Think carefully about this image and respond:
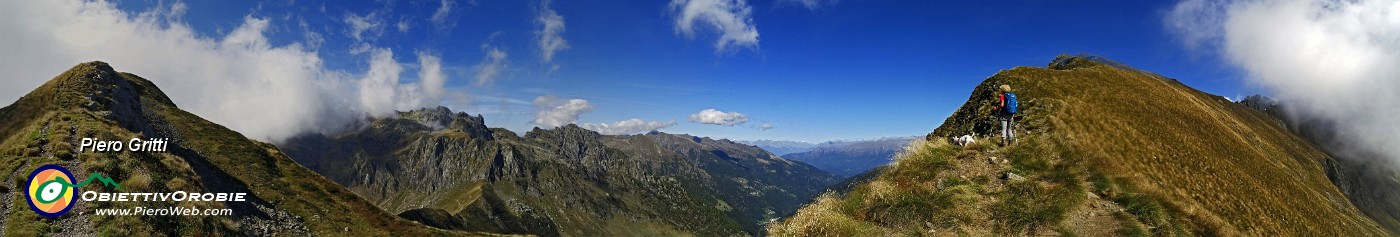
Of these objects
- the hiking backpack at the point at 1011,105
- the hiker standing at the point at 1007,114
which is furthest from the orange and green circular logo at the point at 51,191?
the hiking backpack at the point at 1011,105

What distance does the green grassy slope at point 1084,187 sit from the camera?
14.3 meters

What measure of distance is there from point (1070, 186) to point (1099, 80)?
19096 mm

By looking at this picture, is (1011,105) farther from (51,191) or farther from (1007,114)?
(51,191)

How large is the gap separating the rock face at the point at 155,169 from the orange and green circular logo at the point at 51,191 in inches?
Result: 20.7

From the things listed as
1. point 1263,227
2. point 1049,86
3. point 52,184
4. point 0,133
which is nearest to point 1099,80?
point 1049,86

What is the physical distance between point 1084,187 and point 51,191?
5647 centimetres

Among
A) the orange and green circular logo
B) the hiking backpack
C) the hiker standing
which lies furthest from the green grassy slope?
the orange and green circular logo

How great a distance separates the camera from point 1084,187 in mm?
16250

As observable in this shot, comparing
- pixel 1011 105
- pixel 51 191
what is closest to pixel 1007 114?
pixel 1011 105

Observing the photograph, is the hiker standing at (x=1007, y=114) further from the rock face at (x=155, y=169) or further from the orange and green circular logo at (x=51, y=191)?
the orange and green circular logo at (x=51, y=191)

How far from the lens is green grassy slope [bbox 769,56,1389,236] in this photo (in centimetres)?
1427

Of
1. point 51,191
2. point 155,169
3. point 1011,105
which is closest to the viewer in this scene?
point 1011,105

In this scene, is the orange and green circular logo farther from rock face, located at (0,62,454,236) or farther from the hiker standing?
the hiker standing

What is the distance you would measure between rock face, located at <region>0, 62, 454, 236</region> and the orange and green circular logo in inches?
20.7
